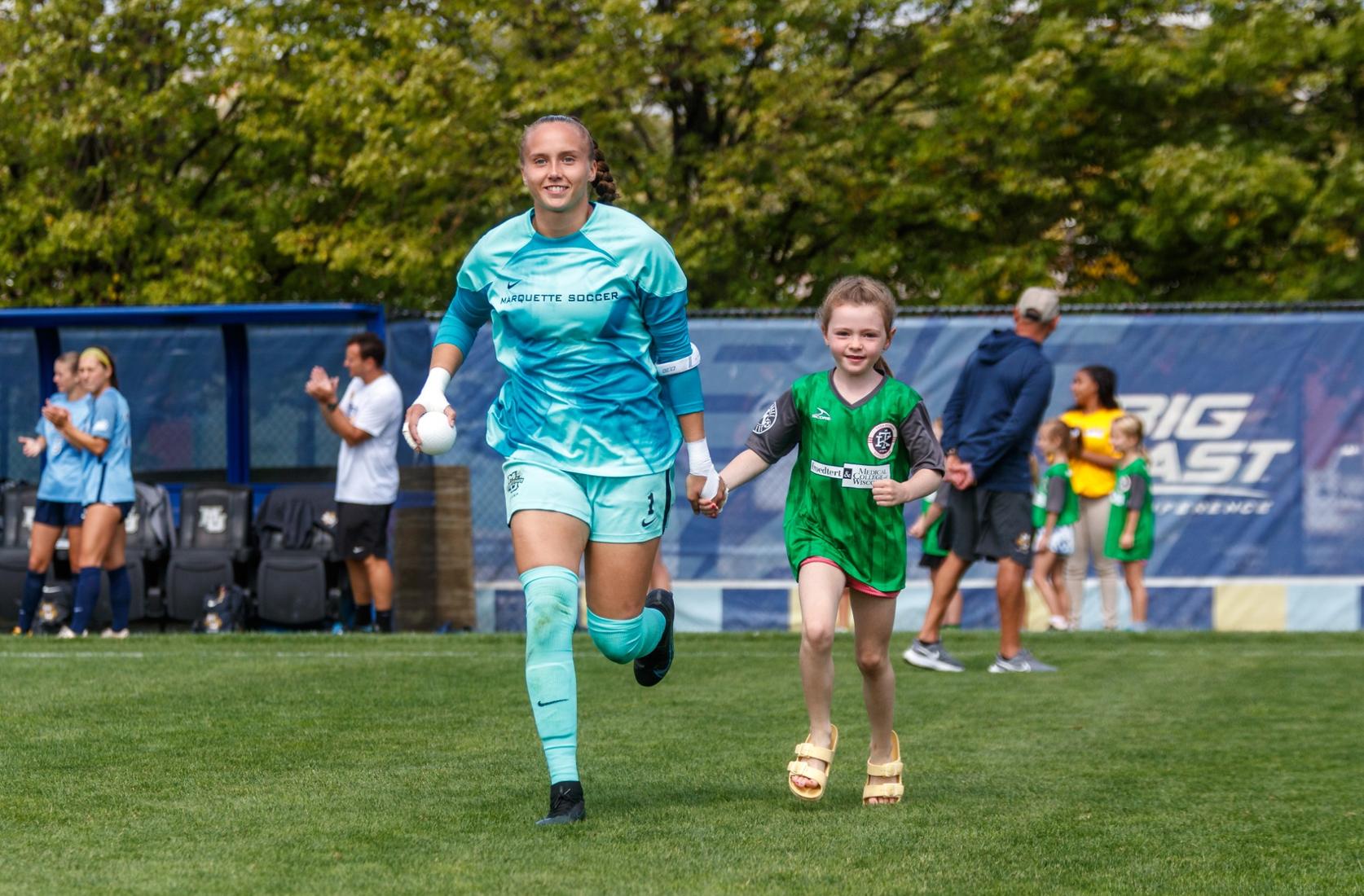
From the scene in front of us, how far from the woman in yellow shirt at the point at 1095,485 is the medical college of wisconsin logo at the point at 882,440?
323 inches

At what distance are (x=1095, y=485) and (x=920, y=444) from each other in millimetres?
8604

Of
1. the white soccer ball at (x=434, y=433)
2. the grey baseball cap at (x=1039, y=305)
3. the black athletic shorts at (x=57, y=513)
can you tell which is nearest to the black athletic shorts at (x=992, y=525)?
the grey baseball cap at (x=1039, y=305)

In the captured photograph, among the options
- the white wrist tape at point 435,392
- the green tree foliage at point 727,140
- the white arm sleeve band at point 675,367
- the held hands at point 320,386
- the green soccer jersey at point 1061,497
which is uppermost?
the green tree foliage at point 727,140

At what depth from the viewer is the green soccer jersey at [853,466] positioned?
5645mm

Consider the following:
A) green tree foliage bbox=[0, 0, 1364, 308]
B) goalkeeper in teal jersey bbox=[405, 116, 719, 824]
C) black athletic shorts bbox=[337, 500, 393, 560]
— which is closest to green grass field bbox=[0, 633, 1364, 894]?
goalkeeper in teal jersey bbox=[405, 116, 719, 824]

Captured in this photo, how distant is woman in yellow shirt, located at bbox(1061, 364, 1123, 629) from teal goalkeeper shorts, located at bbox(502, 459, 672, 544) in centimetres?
877

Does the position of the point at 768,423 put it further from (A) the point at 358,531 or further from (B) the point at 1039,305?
(A) the point at 358,531

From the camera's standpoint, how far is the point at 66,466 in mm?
12266

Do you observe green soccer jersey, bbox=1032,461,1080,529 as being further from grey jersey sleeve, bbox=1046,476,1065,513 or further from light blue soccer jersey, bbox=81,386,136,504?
light blue soccer jersey, bbox=81,386,136,504

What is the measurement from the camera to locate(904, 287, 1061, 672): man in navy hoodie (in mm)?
9875

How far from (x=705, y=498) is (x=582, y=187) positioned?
0.99 meters

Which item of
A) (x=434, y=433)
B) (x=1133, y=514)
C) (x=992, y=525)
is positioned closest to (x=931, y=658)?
(x=992, y=525)

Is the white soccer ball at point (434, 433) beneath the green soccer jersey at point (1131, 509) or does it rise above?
above

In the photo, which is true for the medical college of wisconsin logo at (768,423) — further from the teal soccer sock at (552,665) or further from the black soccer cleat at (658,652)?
the teal soccer sock at (552,665)
